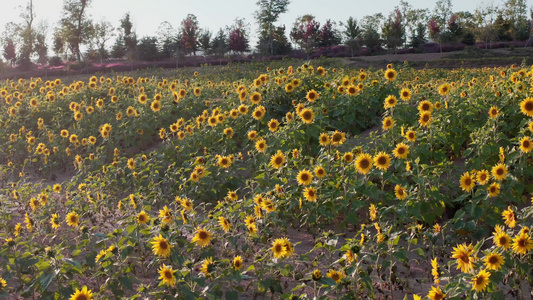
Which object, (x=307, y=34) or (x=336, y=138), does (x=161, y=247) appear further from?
(x=307, y=34)

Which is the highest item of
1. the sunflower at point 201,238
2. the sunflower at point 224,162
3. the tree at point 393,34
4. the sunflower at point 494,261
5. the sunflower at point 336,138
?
the tree at point 393,34

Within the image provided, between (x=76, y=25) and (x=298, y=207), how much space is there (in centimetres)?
3985

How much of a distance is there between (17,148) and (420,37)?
41.9 meters

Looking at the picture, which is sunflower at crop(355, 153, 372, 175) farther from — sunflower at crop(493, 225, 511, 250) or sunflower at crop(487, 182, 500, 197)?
sunflower at crop(493, 225, 511, 250)

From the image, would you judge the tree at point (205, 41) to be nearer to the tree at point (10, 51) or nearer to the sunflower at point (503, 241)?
the tree at point (10, 51)

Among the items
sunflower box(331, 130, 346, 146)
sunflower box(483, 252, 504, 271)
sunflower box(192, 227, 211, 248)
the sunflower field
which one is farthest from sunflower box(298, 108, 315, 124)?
sunflower box(483, 252, 504, 271)

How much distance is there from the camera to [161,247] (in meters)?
2.98

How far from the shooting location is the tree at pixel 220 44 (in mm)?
36956

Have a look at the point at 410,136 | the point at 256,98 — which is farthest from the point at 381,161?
the point at 256,98

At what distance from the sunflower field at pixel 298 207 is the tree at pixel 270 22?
35.7 metres

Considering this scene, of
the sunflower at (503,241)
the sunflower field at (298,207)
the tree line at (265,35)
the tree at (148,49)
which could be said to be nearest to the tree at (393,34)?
the tree line at (265,35)

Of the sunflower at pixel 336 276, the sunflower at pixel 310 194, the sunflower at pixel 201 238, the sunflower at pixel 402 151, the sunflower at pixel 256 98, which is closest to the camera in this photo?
the sunflower at pixel 336 276

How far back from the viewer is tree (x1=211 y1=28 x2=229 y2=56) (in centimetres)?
3696

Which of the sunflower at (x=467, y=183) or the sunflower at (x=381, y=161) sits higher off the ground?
the sunflower at (x=381, y=161)
